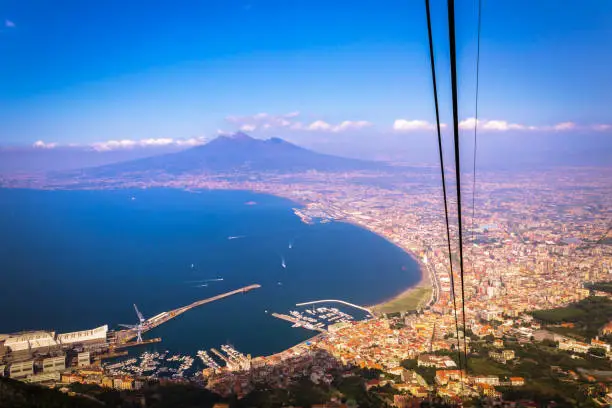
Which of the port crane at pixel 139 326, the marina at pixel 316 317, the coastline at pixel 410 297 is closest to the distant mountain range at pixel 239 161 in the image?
the coastline at pixel 410 297

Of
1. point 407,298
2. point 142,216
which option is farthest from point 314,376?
point 142,216

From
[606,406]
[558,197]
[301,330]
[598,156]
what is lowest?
[301,330]

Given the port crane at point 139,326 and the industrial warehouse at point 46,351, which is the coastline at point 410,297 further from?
the industrial warehouse at point 46,351

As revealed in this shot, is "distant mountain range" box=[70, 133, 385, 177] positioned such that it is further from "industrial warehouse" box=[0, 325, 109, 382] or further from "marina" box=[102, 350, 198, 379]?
"marina" box=[102, 350, 198, 379]

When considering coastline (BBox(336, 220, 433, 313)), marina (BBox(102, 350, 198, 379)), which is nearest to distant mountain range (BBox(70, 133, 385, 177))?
coastline (BBox(336, 220, 433, 313))

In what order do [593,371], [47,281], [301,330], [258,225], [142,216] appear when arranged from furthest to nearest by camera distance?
[142,216]
[258,225]
[47,281]
[301,330]
[593,371]

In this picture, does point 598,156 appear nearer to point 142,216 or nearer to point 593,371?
point 593,371

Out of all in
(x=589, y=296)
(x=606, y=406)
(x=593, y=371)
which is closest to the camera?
(x=606, y=406)
